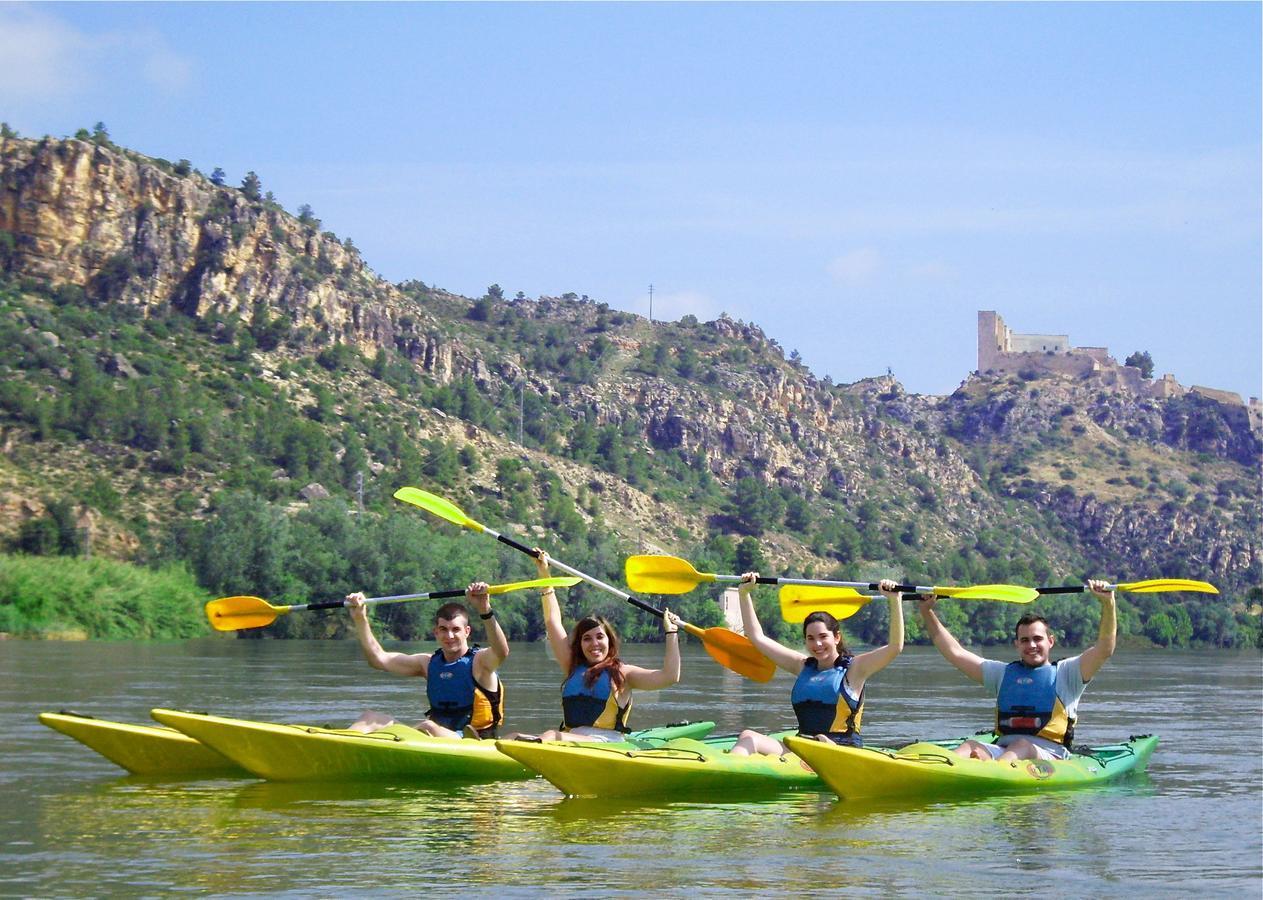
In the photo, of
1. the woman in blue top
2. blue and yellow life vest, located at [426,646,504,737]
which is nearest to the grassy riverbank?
blue and yellow life vest, located at [426,646,504,737]

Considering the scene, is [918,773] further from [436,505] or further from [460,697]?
[436,505]

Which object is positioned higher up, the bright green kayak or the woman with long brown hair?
the woman with long brown hair

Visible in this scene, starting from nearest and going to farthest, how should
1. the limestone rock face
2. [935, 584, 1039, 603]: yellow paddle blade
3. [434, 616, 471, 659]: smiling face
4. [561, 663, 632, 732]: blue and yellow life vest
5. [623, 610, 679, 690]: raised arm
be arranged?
1. [623, 610, 679, 690]: raised arm
2. [561, 663, 632, 732]: blue and yellow life vest
3. [434, 616, 471, 659]: smiling face
4. [935, 584, 1039, 603]: yellow paddle blade
5. the limestone rock face

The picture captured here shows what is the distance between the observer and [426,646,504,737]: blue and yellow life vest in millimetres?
15406

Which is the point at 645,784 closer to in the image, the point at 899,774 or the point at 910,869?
the point at 899,774

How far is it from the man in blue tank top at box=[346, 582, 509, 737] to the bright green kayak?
1.12 ft

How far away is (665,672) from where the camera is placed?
14375 millimetres

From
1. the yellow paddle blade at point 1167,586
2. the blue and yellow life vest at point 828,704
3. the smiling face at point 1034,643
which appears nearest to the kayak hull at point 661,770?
the blue and yellow life vest at point 828,704

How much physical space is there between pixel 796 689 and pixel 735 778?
85 cm

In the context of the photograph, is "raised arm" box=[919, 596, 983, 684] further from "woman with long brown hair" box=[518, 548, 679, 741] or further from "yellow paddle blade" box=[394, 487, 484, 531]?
"yellow paddle blade" box=[394, 487, 484, 531]

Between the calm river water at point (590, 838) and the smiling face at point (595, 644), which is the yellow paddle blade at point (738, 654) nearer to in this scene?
the smiling face at point (595, 644)

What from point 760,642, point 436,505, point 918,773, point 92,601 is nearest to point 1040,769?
point 918,773

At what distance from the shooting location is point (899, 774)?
13742 mm

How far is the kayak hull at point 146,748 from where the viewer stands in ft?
50.0
